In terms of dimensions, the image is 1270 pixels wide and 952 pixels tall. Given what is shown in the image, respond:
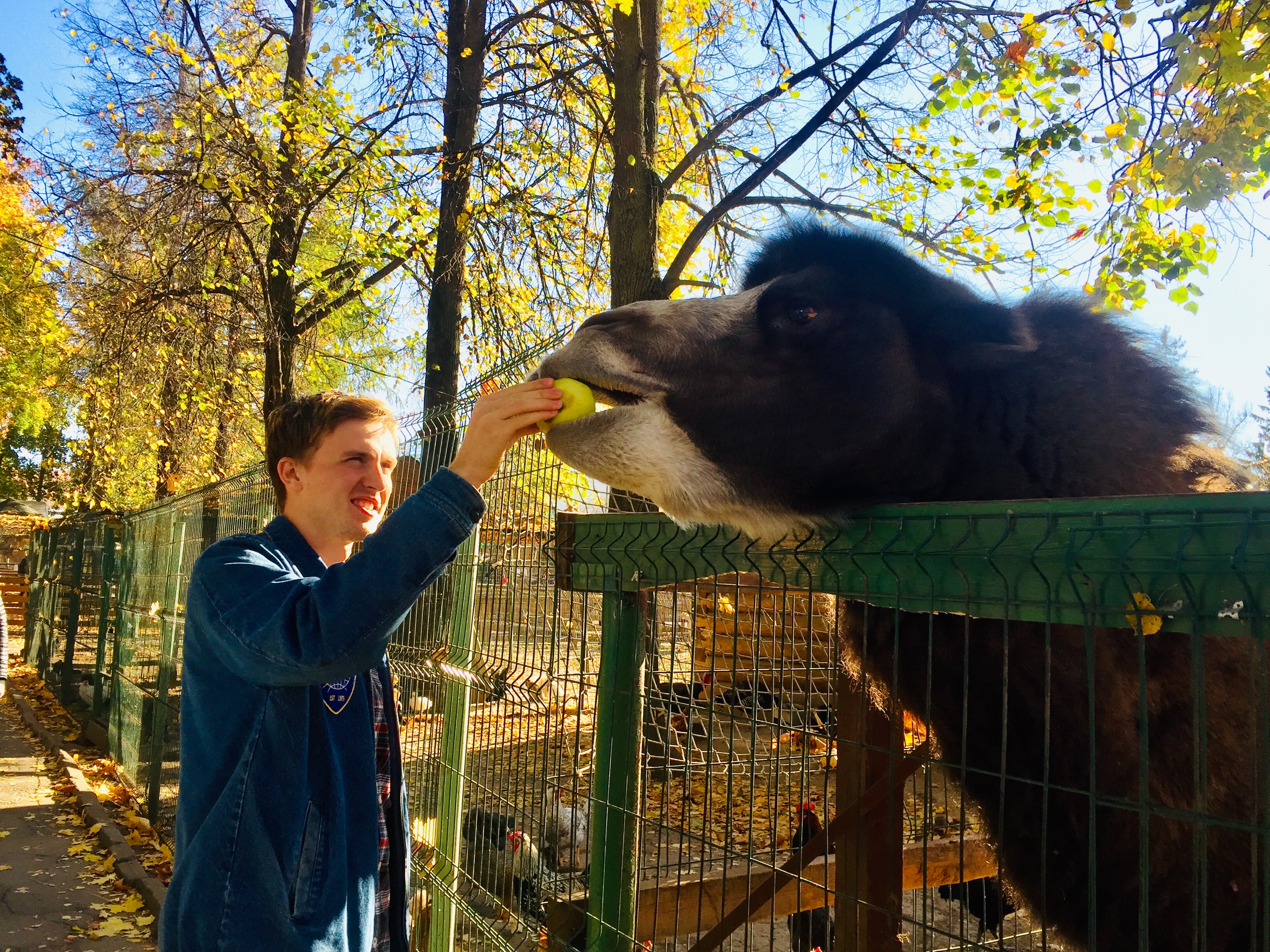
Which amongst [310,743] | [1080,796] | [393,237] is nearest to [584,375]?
[310,743]

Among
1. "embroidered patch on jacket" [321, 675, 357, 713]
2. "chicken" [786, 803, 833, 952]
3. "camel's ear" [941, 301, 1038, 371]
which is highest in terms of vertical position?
"camel's ear" [941, 301, 1038, 371]

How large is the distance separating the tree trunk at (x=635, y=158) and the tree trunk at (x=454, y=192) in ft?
10.6

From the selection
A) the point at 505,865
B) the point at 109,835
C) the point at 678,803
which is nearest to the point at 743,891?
the point at 505,865

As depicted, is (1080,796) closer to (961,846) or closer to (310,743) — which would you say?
(961,846)

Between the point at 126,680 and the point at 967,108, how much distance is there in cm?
889

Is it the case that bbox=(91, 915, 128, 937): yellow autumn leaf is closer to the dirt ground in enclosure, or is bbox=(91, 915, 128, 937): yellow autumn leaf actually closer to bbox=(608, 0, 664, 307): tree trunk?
the dirt ground in enclosure

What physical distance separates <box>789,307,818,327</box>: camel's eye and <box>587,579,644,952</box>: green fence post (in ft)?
2.94

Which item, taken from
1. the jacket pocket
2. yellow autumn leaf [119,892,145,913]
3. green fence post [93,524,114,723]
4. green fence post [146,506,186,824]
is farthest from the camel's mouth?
green fence post [93,524,114,723]

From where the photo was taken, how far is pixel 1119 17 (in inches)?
185

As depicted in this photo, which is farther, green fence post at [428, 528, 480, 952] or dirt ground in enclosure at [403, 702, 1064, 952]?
green fence post at [428, 528, 480, 952]

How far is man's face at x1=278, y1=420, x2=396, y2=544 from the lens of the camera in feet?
7.79

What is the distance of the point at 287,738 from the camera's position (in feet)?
6.35

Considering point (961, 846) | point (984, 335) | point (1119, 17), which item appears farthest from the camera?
point (1119, 17)

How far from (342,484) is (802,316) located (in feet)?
4.52
